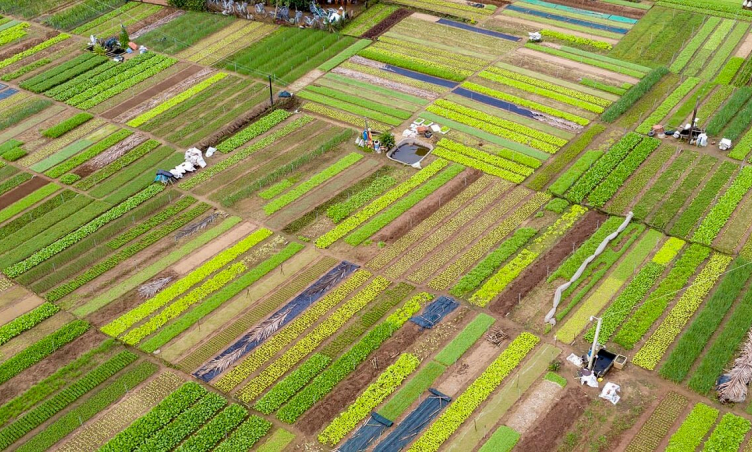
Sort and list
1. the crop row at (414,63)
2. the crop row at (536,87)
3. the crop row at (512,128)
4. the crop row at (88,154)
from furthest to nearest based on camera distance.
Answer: the crop row at (414,63) < the crop row at (536,87) < the crop row at (512,128) < the crop row at (88,154)

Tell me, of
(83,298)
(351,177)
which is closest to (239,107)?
(351,177)

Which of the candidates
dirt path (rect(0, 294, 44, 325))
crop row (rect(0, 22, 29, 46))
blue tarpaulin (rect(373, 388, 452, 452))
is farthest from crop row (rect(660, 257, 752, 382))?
crop row (rect(0, 22, 29, 46))

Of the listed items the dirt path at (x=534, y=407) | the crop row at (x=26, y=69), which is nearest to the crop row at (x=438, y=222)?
the dirt path at (x=534, y=407)

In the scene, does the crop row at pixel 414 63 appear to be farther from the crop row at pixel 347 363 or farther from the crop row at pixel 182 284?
the crop row at pixel 347 363

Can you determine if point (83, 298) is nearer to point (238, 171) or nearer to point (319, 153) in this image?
point (238, 171)

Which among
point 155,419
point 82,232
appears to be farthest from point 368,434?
point 82,232

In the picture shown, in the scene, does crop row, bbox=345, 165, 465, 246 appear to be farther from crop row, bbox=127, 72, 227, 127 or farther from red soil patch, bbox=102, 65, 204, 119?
red soil patch, bbox=102, 65, 204, 119

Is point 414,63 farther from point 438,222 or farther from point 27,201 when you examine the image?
point 27,201
